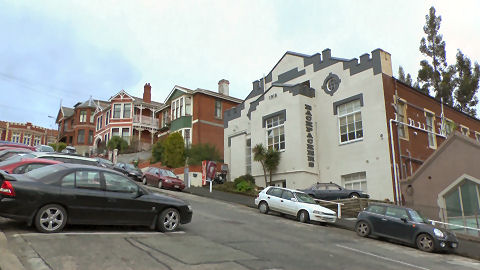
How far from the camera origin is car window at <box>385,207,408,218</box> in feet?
46.0

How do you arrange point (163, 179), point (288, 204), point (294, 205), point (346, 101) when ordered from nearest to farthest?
point (294, 205), point (288, 204), point (346, 101), point (163, 179)

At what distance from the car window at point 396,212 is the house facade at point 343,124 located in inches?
294

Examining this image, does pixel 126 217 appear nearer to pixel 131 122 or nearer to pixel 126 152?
pixel 126 152

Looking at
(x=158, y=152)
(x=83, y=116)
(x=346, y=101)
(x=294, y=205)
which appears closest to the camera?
(x=294, y=205)

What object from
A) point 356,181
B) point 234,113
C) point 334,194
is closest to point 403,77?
point 234,113

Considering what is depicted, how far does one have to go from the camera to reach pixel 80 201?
850 centimetres

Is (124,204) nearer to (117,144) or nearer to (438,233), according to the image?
(438,233)

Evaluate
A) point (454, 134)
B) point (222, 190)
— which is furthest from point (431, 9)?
point (222, 190)

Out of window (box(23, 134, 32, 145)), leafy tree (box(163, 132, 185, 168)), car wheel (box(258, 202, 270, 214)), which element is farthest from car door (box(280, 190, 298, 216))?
window (box(23, 134, 32, 145))

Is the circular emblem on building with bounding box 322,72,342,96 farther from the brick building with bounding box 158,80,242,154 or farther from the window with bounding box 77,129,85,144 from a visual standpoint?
the window with bounding box 77,129,85,144

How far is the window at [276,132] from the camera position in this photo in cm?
2733

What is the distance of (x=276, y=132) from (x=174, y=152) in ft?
33.1

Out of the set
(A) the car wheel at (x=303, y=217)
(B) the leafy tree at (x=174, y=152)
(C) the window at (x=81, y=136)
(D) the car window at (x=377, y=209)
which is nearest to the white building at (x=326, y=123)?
(B) the leafy tree at (x=174, y=152)

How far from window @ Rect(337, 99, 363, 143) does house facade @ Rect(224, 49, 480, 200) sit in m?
0.06
